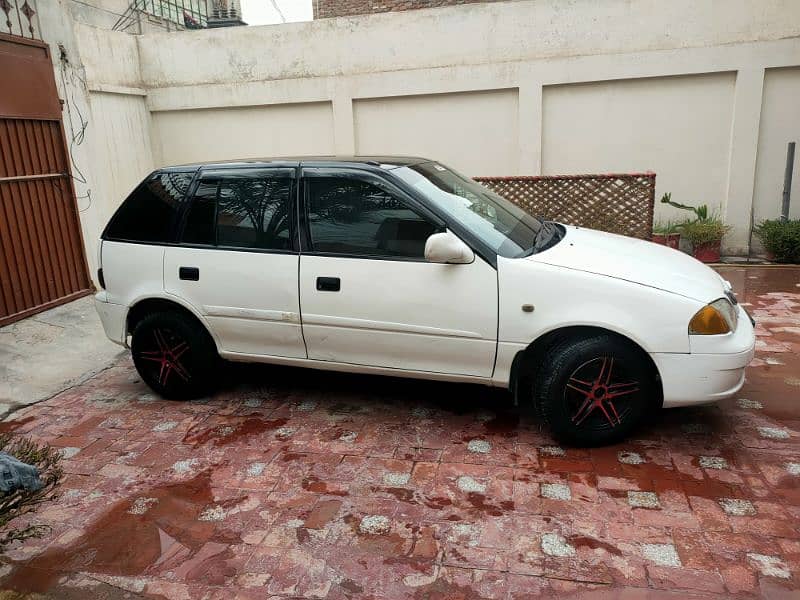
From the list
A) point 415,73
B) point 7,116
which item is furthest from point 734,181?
point 7,116

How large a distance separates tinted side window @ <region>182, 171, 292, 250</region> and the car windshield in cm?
83

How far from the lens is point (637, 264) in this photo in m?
3.61

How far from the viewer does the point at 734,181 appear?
884cm

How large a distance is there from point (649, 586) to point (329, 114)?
9.22 meters

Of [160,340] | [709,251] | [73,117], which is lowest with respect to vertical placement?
[709,251]

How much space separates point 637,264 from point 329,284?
1883mm

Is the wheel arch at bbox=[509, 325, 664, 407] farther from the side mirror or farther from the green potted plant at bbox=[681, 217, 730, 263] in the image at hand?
the green potted plant at bbox=[681, 217, 730, 263]

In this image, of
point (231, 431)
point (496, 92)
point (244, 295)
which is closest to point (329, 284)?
point (244, 295)

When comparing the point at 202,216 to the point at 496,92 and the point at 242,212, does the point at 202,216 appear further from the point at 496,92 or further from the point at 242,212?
the point at 496,92

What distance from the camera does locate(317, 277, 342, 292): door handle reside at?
12.6 ft

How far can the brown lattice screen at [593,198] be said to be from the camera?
26.6ft

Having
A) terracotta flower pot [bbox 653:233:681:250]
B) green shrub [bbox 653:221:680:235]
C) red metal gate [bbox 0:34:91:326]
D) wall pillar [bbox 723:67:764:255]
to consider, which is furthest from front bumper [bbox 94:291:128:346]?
wall pillar [bbox 723:67:764:255]

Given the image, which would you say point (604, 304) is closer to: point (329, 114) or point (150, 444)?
point (150, 444)

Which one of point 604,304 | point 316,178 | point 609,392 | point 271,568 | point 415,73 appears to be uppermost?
point 415,73
